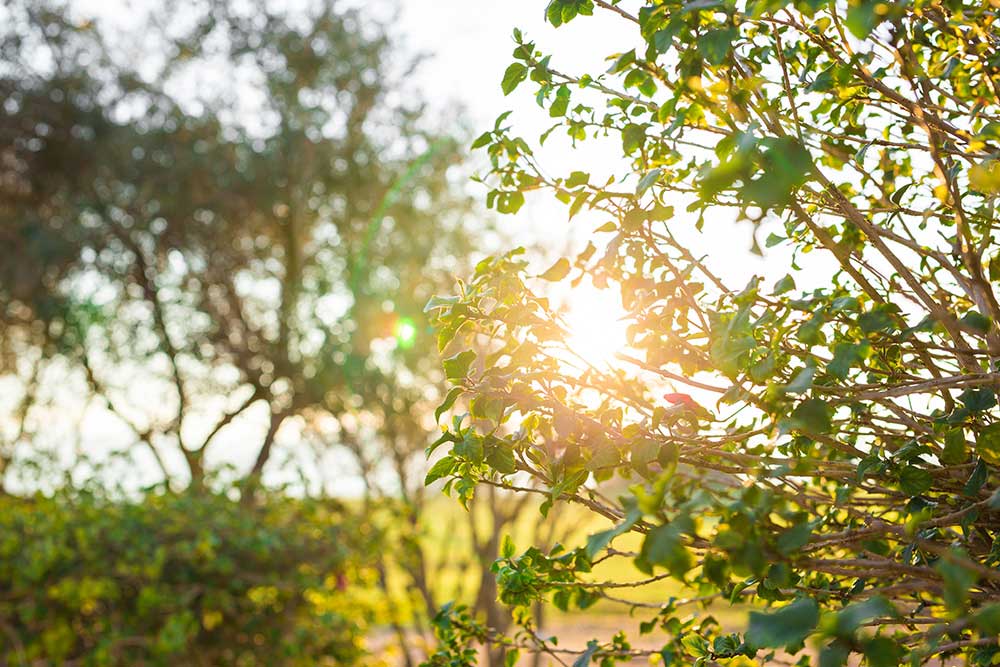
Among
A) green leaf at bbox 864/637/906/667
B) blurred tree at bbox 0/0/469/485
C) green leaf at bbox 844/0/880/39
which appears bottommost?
green leaf at bbox 864/637/906/667

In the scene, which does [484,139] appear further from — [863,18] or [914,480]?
[914,480]

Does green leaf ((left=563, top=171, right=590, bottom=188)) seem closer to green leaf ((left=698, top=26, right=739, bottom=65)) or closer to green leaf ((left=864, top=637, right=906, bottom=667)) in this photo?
green leaf ((left=698, top=26, right=739, bottom=65))

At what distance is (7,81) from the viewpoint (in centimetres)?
836

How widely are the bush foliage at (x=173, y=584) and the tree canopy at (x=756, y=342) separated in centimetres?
347

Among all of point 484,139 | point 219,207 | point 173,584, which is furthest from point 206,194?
point 484,139

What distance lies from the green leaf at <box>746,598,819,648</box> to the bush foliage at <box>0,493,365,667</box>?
4240 millimetres

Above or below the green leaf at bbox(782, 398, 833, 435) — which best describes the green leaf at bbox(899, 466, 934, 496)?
below

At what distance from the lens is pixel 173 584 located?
16.6ft

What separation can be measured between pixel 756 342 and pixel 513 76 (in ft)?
2.10

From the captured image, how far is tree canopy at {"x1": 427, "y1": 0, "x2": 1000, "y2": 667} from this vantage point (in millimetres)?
1164

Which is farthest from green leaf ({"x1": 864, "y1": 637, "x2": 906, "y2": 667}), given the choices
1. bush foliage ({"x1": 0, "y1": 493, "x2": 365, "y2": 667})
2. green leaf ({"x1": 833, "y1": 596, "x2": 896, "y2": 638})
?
bush foliage ({"x1": 0, "y1": 493, "x2": 365, "y2": 667})

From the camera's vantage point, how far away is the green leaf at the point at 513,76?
4.94 ft

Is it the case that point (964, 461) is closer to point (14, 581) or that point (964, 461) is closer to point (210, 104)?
point (14, 581)

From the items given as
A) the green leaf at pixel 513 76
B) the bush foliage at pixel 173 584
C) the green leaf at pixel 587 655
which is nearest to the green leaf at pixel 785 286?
the green leaf at pixel 513 76
